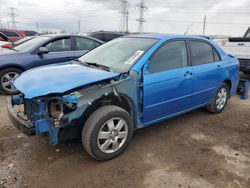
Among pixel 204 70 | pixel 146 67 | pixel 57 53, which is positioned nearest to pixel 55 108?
pixel 146 67

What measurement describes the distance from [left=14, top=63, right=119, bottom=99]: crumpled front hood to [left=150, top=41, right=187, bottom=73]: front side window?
704 millimetres

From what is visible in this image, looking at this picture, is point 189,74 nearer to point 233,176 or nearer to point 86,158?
point 233,176

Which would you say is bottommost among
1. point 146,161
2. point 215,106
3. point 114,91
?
point 146,161

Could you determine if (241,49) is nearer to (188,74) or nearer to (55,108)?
(188,74)

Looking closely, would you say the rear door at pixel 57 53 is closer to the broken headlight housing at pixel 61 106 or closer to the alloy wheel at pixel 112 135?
the broken headlight housing at pixel 61 106

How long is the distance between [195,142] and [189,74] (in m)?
1.11

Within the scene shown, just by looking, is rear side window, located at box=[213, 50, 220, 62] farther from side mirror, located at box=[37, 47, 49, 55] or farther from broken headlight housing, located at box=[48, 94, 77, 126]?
side mirror, located at box=[37, 47, 49, 55]

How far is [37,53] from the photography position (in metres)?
6.38

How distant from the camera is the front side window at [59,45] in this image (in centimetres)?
670

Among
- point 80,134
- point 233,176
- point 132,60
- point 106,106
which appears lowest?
point 233,176

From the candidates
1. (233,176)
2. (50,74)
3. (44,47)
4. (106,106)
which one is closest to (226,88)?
(233,176)

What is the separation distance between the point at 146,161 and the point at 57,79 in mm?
1599

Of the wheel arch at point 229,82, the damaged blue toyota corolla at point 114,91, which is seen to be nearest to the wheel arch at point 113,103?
the damaged blue toyota corolla at point 114,91

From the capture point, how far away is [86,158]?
3.38m
